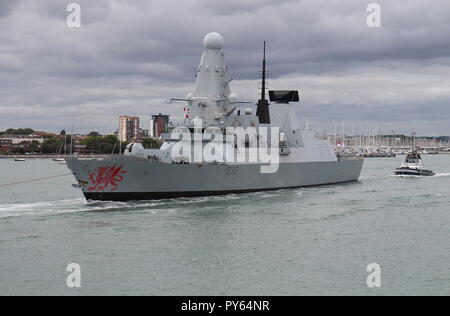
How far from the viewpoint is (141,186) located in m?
27.8

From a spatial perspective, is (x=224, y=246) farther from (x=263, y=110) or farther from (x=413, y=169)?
(x=413, y=169)

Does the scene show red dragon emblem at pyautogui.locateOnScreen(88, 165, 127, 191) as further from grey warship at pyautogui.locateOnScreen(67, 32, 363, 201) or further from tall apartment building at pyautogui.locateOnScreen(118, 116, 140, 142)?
tall apartment building at pyautogui.locateOnScreen(118, 116, 140, 142)

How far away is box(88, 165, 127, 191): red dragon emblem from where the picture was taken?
26.8m

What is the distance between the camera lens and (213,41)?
33812 millimetres

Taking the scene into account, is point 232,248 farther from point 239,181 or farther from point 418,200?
point 418,200

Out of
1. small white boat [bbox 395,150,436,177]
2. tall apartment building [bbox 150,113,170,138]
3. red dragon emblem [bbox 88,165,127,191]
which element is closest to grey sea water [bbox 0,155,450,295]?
red dragon emblem [bbox 88,165,127,191]

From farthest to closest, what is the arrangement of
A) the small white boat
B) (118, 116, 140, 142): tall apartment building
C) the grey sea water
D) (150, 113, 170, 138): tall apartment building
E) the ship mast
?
the small white boat < (118, 116, 140, 142): tall apartment building < the ship mast < (150, 113, 170, 138): tall apartment building < the grey sea water

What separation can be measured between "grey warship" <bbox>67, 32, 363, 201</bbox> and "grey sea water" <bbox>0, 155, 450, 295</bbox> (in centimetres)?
123

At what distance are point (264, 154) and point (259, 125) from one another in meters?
2.95

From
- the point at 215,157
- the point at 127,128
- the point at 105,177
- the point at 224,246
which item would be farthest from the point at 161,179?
the point at 127,128

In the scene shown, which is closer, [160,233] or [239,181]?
[160,233]

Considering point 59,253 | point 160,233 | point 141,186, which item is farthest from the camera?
point 141,186

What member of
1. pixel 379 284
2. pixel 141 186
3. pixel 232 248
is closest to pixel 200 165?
pixel 141 186

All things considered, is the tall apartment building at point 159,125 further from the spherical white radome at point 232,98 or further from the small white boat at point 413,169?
the small white boat at point 413,169
